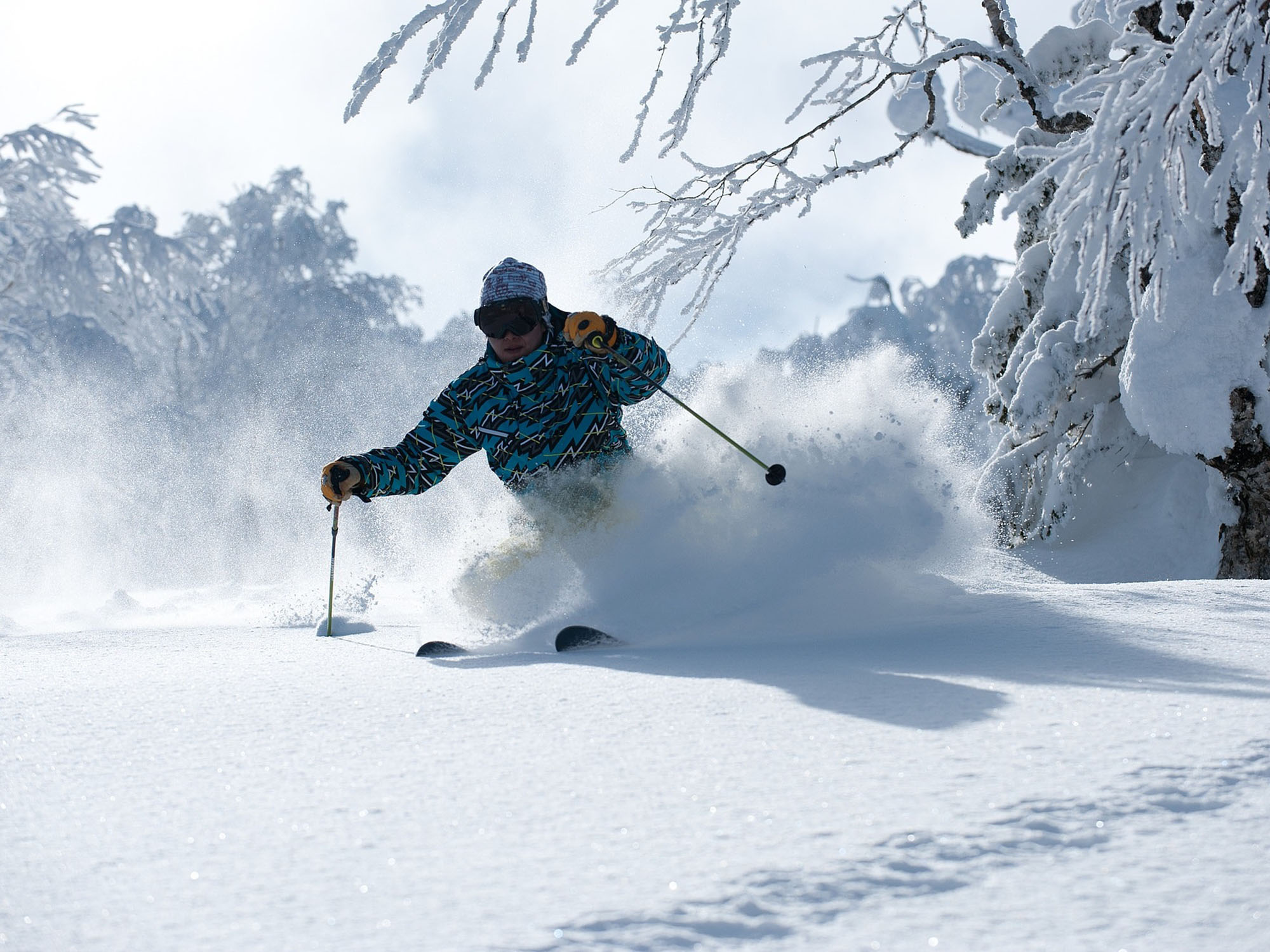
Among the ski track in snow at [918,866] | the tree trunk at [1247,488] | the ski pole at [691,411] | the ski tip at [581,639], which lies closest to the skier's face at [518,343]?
the ski pole at [691,411]

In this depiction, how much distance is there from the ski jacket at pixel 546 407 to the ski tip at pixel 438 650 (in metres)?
1.22

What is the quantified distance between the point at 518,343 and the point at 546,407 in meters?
0.31

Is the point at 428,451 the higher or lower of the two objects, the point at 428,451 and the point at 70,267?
the lower

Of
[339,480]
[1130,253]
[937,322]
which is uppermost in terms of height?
[937,322]

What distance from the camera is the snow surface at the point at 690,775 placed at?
102 cm

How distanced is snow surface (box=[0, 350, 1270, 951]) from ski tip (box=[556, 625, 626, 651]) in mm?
144

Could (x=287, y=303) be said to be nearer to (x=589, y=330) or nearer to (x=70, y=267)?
(x=70, y=267)

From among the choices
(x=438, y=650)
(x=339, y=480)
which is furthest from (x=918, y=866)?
(x=339, y=480)

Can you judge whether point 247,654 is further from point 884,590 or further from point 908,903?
point 908,903

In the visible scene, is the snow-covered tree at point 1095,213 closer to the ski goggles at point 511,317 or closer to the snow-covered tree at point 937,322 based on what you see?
the ski goggles at point 511,317

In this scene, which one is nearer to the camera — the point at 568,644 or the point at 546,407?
the point at 568,644

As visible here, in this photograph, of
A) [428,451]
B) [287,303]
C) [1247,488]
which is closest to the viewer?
[428,451]

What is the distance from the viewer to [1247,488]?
207 inches

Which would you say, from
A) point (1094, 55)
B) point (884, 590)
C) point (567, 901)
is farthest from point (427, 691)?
point (1094, 55)
